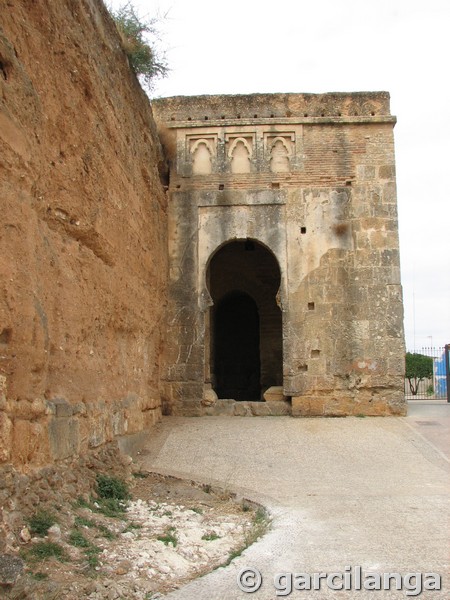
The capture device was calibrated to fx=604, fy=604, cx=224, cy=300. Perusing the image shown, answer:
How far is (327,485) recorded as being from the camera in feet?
20.0

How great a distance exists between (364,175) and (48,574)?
9063 millimetres

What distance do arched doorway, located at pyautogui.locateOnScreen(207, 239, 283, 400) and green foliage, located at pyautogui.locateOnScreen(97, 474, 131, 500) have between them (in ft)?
22.4

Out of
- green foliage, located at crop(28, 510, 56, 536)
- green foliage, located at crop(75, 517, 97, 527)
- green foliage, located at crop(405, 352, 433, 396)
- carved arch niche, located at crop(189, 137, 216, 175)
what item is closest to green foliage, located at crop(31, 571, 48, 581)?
green foliage, located at crop(28, 510, 56, 536)

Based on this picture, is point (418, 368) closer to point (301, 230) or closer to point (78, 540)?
point (301, 230)

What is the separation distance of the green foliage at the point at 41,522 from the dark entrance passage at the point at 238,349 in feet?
40.0

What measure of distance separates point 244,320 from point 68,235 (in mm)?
11456

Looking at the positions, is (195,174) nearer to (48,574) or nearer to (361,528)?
(361,528)

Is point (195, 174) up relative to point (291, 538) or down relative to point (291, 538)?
up

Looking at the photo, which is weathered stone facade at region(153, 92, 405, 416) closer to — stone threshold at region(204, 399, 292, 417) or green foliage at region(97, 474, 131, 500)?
stone threshold at region(204, 399, 292, 417)

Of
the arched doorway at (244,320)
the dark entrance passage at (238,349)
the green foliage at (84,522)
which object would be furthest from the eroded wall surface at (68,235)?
the dark entrance passage at (238,349)

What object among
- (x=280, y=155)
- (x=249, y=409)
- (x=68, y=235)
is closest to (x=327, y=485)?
(x=68, y=235)

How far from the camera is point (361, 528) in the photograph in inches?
176

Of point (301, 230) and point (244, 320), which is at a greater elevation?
point (301, 230)

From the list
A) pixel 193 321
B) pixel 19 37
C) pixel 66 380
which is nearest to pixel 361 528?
pixel 66 380
